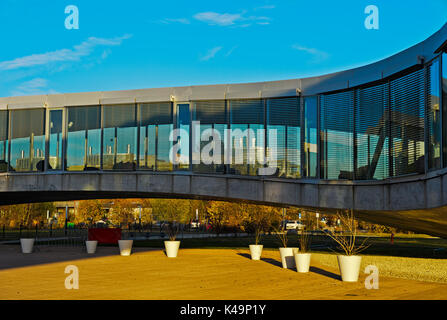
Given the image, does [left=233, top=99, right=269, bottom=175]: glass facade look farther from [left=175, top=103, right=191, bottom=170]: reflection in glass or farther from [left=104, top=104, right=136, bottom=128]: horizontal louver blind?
[left=104, top=104, right=136, bottom=128]: horizontal louver blind

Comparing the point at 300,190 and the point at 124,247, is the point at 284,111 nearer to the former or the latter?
the point at 300,190

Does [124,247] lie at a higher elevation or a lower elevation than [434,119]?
lower

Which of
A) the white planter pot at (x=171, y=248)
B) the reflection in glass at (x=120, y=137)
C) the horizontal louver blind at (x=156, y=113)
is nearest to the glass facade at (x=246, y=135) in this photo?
the horizontal louver blind at (x=156, y=113)

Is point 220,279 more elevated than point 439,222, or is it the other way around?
point 439,222

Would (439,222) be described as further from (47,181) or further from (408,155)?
(47,181)

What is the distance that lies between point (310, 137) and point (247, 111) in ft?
13.3

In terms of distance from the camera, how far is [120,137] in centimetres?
3102

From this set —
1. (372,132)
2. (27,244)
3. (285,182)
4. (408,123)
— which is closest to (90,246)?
(27,244)

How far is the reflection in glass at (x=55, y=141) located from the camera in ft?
105

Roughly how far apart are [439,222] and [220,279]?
36.4 feet

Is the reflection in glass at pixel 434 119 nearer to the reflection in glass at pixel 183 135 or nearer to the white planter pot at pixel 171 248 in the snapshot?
the white planter pot at pixel 171 248

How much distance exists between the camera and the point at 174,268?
20000 millimetres

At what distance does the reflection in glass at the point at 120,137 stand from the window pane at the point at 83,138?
0.55m

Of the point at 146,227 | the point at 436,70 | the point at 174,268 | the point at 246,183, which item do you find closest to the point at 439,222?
the point at 436,70
